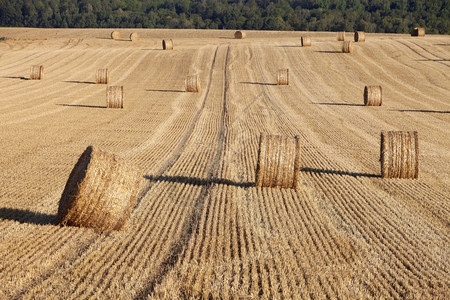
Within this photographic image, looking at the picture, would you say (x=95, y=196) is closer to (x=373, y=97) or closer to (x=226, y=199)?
(x=226, y=199)

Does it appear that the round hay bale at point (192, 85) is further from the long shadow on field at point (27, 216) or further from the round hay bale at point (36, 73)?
the long shadow on field at point (27, 216)

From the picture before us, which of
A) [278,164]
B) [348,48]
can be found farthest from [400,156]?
[348,48]

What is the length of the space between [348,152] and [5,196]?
10602 millimetres

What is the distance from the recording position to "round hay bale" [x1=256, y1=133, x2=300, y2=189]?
1189 cm

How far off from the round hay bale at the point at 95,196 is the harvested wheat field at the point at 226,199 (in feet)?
0.30

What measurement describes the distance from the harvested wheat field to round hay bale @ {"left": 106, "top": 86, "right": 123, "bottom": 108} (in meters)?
0.74

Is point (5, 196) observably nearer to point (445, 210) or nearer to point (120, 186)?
point (120, 186)

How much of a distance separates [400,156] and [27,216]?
914 centimetres

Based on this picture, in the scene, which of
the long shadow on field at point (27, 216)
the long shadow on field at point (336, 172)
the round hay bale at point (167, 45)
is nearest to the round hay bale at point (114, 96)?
the long shadow on field at point (336, 172)

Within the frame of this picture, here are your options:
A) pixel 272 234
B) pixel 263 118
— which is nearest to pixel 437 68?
pixel 263 118

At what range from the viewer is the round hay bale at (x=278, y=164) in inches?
468

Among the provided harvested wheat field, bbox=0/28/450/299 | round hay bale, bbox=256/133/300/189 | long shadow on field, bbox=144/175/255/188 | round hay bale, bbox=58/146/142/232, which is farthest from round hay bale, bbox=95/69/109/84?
round hay bale, bbox=58/146/142/232

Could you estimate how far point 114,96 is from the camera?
82.5 ft

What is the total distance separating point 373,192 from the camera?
1214 centimetres
